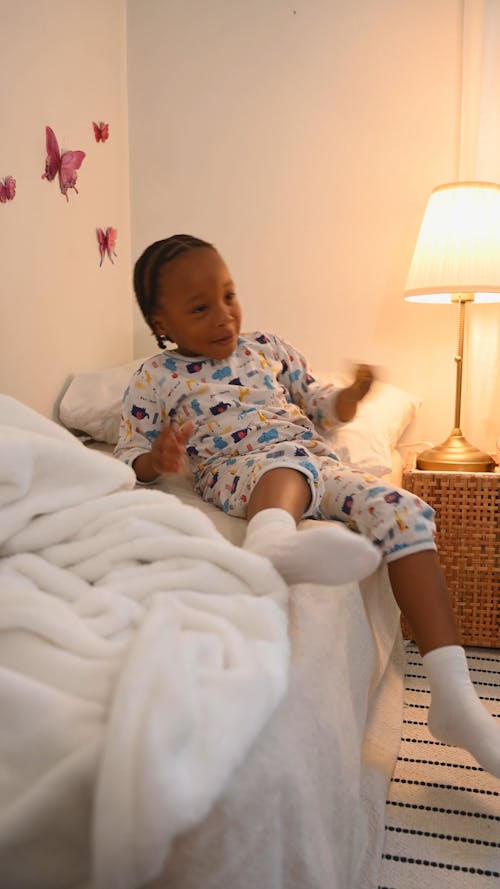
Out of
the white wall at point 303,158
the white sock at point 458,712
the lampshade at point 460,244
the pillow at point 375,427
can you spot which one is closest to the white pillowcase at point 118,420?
the pillow at point 375,427

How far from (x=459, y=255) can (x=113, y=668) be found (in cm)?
148

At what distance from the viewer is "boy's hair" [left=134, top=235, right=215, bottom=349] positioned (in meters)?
1.44

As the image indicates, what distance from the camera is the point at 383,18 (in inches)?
81.3

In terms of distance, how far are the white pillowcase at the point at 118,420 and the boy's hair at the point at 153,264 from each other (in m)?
0.27

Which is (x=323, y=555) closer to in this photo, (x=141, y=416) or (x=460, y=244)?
(x=141, y=416)

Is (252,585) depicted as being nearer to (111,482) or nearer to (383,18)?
(111,482)

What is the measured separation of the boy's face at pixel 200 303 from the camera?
141cm

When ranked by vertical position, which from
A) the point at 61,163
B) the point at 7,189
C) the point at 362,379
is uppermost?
the point at 61,163

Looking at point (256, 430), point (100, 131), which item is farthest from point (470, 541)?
point (100, 131)

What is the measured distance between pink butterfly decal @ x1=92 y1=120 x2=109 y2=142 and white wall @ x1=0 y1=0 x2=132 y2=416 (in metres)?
0.02

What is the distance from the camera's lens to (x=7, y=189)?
1498 millimetres

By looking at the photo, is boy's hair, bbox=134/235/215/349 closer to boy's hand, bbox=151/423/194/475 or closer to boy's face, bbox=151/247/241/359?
boy's face, bbox=151/247/241/359

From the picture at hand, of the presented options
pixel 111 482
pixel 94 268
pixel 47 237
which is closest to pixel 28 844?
pixel 111 482

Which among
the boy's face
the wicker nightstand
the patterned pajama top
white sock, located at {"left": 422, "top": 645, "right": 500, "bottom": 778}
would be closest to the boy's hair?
the boy's face
